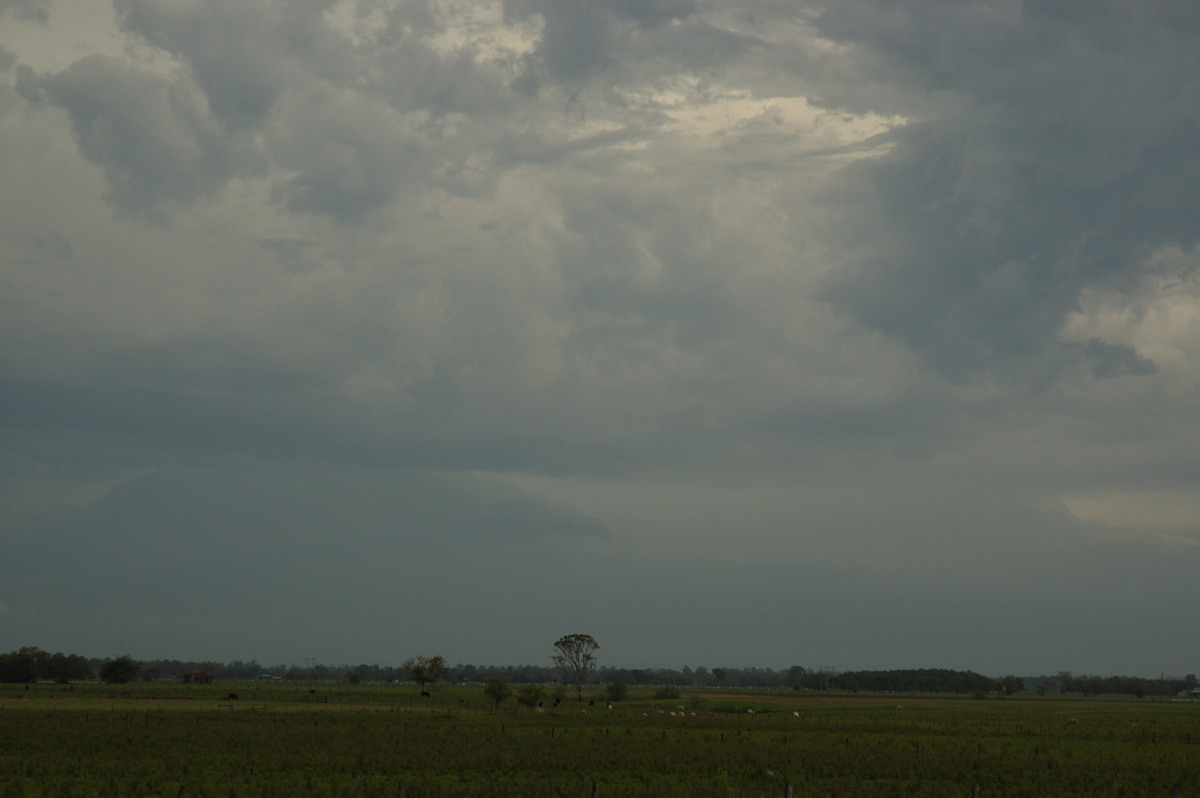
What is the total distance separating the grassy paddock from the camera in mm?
35000

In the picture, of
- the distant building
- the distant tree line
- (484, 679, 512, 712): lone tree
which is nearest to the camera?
(484, 679, 512, 712): lone tree

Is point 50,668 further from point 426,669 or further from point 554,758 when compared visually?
point 554,758

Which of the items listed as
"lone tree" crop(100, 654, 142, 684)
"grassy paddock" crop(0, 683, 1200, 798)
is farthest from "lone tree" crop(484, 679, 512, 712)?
"lone tree" crop(100, 654, 142, 684)

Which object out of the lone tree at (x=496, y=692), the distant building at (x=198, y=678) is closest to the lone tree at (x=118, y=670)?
the distant building at (x=198, y=678)

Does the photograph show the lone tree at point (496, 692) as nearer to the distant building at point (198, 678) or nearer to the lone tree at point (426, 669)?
the lone tree at point (426, 669)

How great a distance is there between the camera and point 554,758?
148 feet

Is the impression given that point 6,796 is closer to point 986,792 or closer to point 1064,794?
point 986,792

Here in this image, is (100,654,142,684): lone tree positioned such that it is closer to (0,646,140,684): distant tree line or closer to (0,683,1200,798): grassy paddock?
(0,646,140,684): distant tree line

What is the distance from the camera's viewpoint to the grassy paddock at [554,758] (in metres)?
35.0

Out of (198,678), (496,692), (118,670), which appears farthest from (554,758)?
(198,678)

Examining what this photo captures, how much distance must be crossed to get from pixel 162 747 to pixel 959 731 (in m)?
54.0

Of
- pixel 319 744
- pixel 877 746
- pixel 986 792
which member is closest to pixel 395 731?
pixel 319 744

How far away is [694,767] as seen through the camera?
42656mm

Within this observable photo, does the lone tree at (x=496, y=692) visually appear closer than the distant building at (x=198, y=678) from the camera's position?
Yes
